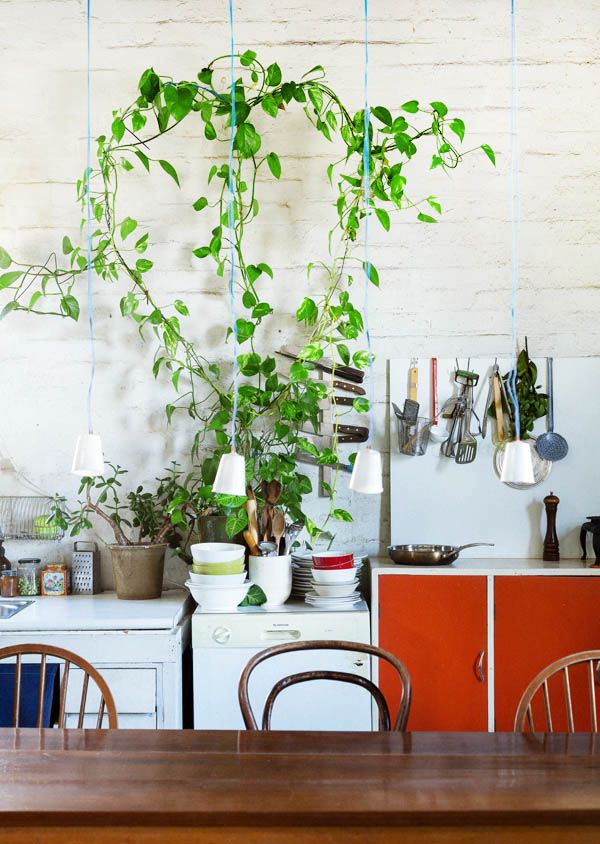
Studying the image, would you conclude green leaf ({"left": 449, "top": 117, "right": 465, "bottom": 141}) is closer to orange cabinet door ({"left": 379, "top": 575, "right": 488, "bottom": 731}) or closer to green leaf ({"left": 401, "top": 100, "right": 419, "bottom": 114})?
green leaf ({"left": 401, "top": 100, "right": 419, "bottom": 114})

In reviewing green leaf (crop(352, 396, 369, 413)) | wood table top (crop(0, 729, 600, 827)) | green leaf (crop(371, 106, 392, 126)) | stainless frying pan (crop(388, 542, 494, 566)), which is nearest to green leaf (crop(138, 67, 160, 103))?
green leaf (crop(371, 106, 392, 126))

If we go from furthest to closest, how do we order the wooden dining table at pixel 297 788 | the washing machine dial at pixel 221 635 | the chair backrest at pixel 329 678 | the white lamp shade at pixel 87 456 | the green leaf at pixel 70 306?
the green leaf at pixel 70 306
the washing machine dial at pixel 221 635
the white lamp shade at pixel 87 456
the chair backrest at pixel 329 678
the wooden dining table at pixel 297 788

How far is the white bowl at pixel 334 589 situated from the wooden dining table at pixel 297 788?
4.25 feet

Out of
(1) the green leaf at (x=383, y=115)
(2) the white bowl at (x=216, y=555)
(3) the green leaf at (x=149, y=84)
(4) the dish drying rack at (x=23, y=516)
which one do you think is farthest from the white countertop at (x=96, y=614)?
(1) the green leaf at (x=383, y=115)

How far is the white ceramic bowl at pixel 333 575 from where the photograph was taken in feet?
11.4

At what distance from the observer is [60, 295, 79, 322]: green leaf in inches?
150

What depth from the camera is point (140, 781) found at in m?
1.87

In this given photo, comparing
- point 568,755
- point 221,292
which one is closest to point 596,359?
point 221,292

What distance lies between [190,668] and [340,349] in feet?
4.77

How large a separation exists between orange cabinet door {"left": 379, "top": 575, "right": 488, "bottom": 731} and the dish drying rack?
147cm

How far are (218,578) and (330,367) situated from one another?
1.05 metres

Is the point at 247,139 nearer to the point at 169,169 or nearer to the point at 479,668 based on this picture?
the point at 169,169

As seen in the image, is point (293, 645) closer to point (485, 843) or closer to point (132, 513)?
point (485, 843)

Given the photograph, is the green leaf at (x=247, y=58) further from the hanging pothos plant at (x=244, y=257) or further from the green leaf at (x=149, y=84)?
the green leaf at (x=149, y=84)
